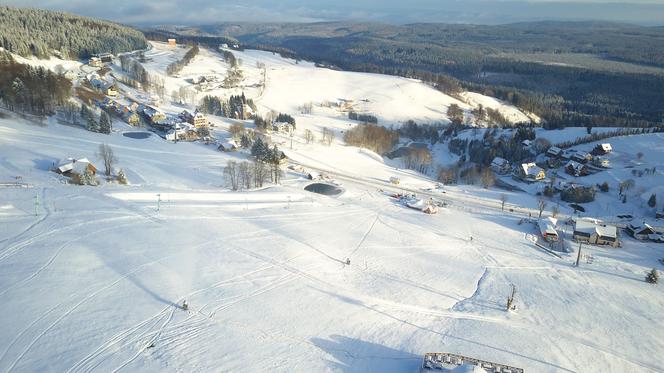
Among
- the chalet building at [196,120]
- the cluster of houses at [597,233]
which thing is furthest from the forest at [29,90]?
the cluster of houses at [597,233]

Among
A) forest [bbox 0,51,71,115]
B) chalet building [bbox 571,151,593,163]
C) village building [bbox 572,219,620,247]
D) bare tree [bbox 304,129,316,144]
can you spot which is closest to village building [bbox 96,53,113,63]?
forest [bbox 0,51,71,115]

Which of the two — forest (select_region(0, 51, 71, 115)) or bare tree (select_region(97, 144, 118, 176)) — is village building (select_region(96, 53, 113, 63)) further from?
bare tree (select_region(97, 144, 118, 176))

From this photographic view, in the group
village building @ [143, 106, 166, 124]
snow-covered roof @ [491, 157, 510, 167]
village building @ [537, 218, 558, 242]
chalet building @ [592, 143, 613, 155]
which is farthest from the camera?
village building @ [143, 106, 166, 124]

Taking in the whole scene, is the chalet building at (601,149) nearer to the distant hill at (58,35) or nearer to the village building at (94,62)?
the village building at (94,62)

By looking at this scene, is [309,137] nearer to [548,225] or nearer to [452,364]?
[548,225]

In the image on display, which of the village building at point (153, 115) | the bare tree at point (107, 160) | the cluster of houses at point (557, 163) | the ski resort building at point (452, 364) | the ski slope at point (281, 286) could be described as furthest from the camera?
the village building at point (153, 115)

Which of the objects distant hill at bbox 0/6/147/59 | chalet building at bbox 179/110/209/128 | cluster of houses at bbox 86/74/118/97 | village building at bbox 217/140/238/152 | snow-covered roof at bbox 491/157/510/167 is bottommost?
snow-covered roof at bbox 491/157/510/167
